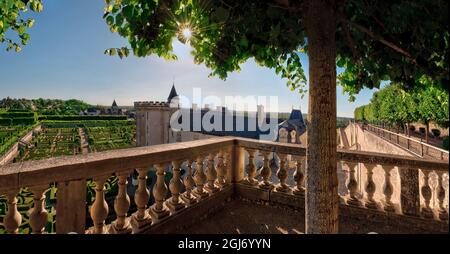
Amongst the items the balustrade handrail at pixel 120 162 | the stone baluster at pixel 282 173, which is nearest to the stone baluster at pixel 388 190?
the balustrade handrail at pixel 120 162

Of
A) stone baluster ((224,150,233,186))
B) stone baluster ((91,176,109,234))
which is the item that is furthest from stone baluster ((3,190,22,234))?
stone baluster ((224,150,233,186))

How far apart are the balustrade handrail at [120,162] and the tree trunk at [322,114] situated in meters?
0.68

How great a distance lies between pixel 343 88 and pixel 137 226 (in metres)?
3.34

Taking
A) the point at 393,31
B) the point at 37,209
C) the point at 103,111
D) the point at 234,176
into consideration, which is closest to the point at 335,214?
the point at 393,31

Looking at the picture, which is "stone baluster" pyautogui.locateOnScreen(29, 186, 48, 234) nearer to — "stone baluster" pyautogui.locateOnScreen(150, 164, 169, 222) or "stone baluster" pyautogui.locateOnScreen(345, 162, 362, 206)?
"stone baluster" pyautogui.locateOnScreen(150, 164, 169, 222)

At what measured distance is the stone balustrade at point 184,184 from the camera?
2145mm

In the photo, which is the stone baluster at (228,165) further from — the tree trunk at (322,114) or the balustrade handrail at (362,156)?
the tree trunk at (322,114)

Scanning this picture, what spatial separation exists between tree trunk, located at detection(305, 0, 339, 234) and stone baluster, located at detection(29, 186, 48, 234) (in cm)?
230

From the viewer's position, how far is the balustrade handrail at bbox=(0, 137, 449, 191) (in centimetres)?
204

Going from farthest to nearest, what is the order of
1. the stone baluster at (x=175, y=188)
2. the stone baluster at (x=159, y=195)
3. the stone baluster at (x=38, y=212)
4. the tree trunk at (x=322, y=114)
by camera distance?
1. the stone baluster at (x=175, y=188)
2. the stone baluster at (x=159, y=195)
3. the stone baluster at (x=38, y=212)
4. the tree trunk at (x=322, y=114)
